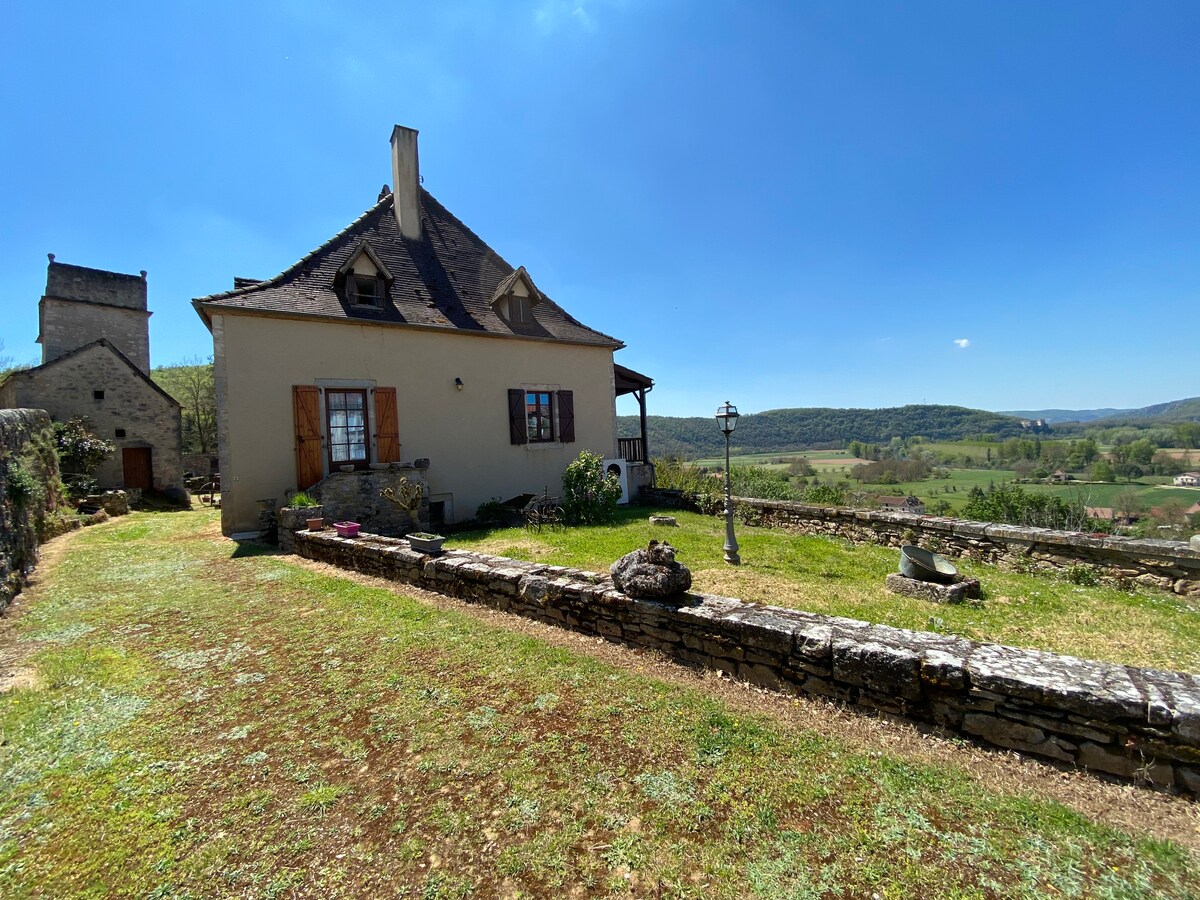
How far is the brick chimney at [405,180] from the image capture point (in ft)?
40.3

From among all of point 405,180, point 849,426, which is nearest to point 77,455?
point 405,180

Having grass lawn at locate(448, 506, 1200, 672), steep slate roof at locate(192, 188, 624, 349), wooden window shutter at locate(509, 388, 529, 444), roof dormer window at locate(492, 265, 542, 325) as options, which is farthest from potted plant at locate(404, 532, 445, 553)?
roof dormer window at locate(492, 265, 542, 325)

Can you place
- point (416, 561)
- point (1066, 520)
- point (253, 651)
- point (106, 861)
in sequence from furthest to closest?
point (1066, 520), point (416, 561), point (253, 651), point (106, 861)

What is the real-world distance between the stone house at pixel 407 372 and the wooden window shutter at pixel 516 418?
0.03m

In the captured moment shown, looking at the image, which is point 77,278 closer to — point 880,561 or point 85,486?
point 85,486

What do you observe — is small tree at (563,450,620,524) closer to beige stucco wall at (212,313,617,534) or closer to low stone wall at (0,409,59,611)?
beige stucco wall at (212,313,617,534)

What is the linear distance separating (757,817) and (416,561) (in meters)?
4.71

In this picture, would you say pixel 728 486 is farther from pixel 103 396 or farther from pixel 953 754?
pixel 103 396

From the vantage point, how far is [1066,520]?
8641 millimetres

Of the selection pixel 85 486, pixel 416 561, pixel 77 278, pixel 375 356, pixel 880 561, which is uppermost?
pixel 77 278

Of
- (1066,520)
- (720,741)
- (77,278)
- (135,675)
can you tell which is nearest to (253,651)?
(135,675)

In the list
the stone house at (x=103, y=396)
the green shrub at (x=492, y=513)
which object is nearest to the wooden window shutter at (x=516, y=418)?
the green shrub at (x=492, y=513)

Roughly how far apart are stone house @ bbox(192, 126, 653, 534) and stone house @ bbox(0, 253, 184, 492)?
9789 millimetres

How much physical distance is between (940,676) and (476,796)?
2.66 metres
